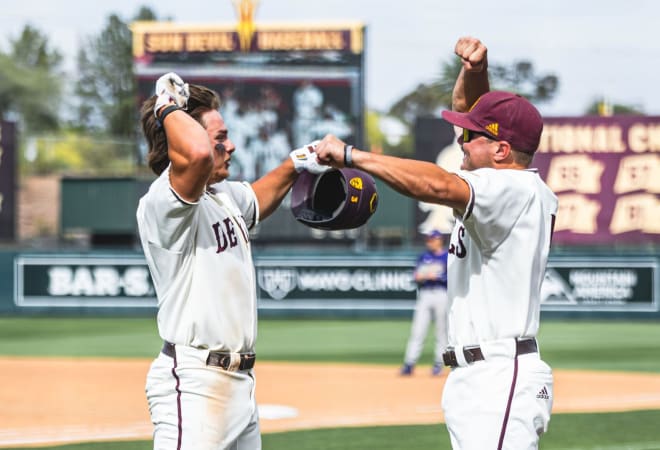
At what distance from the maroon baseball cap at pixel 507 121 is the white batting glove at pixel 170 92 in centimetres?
106

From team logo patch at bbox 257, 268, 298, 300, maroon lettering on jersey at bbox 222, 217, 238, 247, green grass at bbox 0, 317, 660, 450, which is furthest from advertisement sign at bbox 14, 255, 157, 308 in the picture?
maroon lettering on jersey at bbox 222, 217, 238, 247

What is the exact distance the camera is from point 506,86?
121 ft

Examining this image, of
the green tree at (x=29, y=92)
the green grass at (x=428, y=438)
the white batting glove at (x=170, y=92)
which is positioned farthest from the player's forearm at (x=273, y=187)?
the green tree at (x=29, y=92)

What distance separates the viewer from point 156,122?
399 cm

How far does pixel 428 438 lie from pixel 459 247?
14.6 feet

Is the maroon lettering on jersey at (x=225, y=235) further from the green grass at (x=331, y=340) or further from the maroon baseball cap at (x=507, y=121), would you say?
the green grass at (x=331, y=340)

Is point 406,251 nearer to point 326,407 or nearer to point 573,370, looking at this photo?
point 573,370

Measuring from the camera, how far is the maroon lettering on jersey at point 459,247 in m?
3.85

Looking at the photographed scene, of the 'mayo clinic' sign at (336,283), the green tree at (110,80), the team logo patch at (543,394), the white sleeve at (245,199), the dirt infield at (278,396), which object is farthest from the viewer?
the green tree at (110,80)

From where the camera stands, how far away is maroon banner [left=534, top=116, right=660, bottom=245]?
20656 millimetres

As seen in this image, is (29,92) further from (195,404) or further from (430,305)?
(195,404)

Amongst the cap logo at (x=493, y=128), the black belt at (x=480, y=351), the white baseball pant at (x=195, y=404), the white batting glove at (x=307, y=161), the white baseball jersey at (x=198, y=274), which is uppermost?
the cap logo at (x=493, y=128)

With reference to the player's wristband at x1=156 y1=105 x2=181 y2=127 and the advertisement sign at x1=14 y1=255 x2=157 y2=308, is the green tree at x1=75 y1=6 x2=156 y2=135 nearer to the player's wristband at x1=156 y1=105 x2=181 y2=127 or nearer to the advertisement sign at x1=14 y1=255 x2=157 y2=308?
the advertisement sign at x1=14 y1=255 x2=157 y2=308

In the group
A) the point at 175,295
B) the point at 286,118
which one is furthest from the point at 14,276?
the point at 175,295
